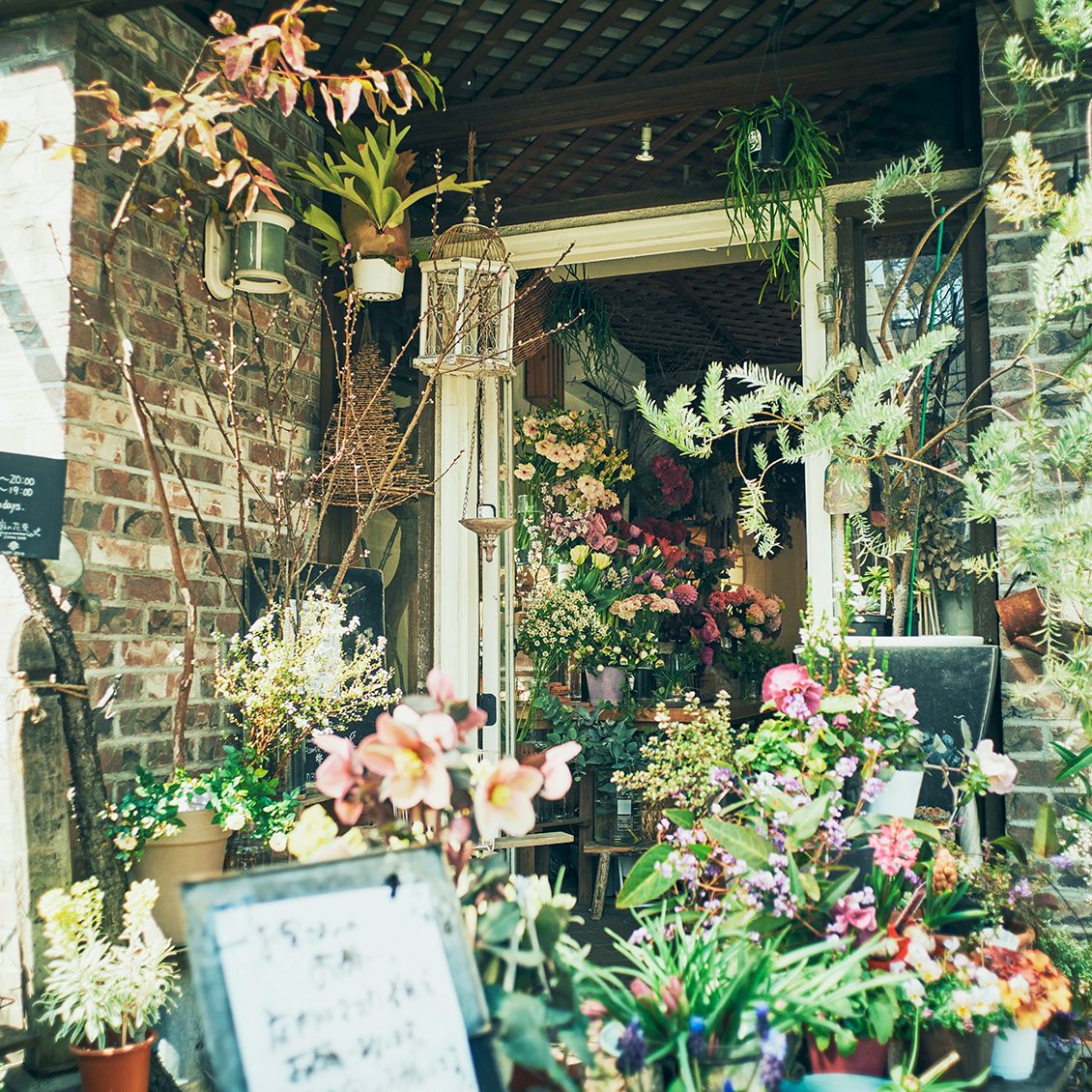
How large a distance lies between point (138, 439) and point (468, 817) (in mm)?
2307

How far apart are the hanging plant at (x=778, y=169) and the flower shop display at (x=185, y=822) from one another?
2.39 m

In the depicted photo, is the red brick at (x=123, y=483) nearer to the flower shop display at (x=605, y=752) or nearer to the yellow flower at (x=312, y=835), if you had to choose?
the yellow flower at (x=312, y=835)

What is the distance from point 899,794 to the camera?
2.04 meters

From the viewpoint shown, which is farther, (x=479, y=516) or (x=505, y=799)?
(x=479, y=516)

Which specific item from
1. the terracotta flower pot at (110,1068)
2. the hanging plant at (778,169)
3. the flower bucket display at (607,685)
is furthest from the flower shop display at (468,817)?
the flower bucket display at (607,685)

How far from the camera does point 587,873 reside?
210 inches

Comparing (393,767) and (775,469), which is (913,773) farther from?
(775,469)

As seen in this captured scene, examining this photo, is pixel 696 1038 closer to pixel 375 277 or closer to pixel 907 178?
pixel 907 178

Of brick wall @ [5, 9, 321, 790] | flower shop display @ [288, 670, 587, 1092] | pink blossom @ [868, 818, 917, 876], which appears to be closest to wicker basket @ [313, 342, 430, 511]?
brick wall @ [5, 9, 321, 790]

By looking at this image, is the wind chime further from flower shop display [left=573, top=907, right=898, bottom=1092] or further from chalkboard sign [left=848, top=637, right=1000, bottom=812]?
flower shop display [left=573, top=907, right=898, bottom=1092]

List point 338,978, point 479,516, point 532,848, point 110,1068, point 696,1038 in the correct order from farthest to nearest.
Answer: point 532,848 < point 479,516 < point 110,1068 < point 696,1038 < point 338,978

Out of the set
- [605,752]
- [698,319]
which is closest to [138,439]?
[605,752]

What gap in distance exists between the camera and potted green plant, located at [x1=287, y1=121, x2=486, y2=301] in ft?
13.3

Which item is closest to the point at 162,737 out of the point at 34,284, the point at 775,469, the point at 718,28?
the point at 34,284
